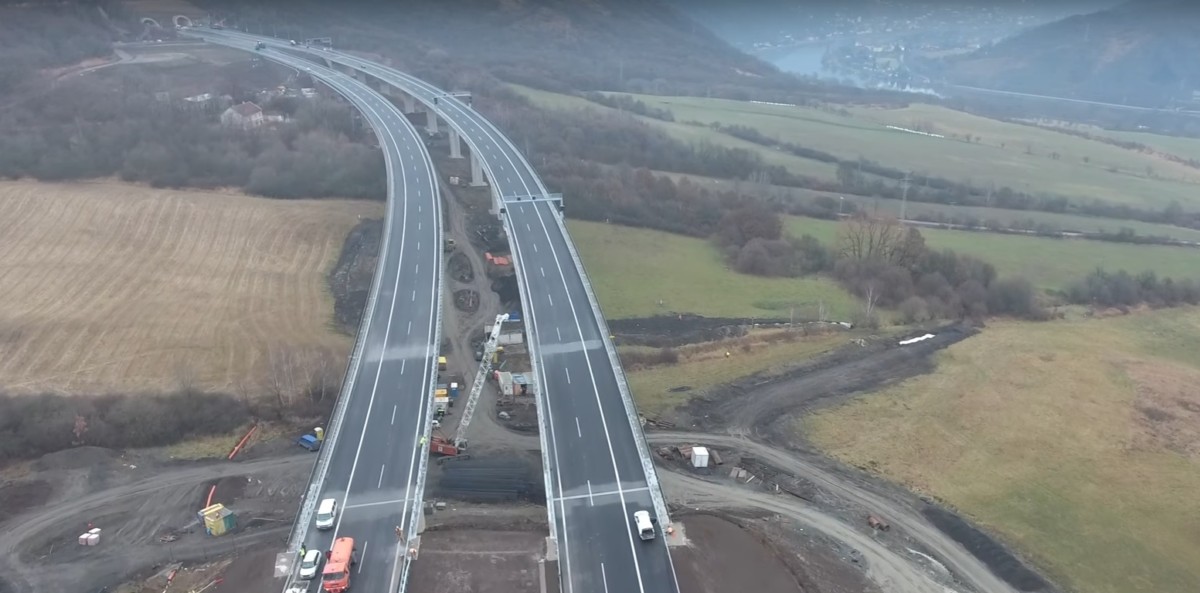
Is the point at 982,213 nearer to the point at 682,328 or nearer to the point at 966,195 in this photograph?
the point at 966,195

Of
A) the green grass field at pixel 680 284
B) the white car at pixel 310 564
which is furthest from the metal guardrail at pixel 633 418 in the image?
the white car at pixel 310 564

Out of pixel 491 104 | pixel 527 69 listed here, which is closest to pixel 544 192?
pixel 491 104

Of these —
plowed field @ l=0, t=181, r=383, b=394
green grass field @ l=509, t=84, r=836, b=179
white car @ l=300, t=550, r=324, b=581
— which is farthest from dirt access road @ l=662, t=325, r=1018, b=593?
green grass field @ l=509, t=84, r=836, b=179

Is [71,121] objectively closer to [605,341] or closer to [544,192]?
[544,192]

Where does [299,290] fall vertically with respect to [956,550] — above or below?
above

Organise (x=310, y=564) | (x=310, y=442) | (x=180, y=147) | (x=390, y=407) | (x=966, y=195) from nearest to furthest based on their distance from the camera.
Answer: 1. (x=310, y=564)
2. (x=390, y=407)
3. (x=310, y=442)
4. (x=180, y=147)
5. (x=966, y=195)

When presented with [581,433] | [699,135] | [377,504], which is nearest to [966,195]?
[699,135]

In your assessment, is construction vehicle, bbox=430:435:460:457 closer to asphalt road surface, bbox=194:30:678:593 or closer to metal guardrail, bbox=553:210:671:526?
asphalt road surface, bbox=194:30:678:593
